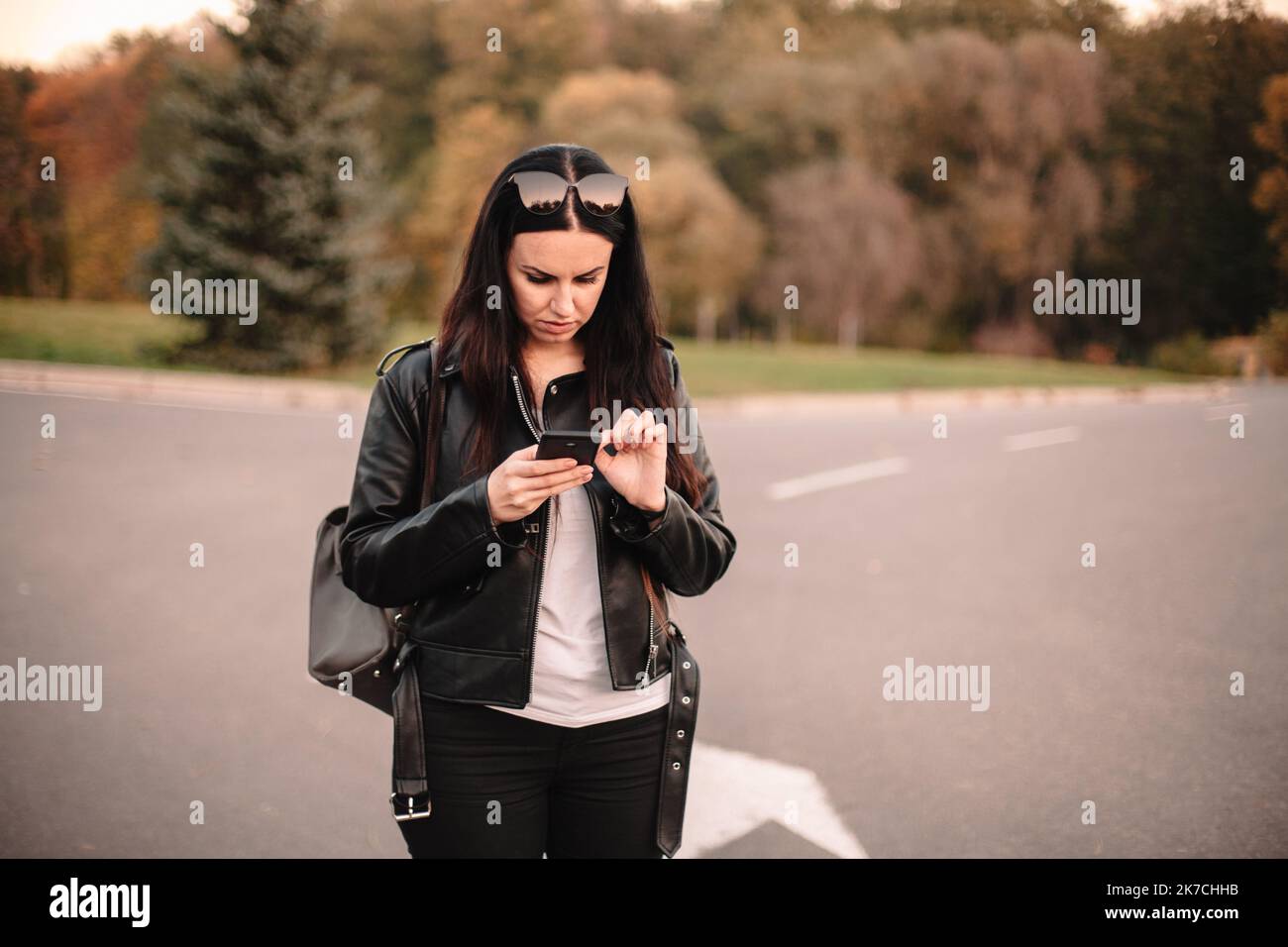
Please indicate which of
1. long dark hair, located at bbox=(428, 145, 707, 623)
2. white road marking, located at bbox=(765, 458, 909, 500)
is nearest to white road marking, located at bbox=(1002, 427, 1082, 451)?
white road marking, located at bbox=(765, 458, 909, 500)

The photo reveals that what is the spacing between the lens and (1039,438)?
42.4 feet

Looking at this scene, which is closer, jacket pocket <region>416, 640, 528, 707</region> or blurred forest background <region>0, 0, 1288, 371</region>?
jacket pocket <region>416, 640, 528, 707</region>

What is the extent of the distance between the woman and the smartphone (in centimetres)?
9

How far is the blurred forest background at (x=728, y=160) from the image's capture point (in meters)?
8.12

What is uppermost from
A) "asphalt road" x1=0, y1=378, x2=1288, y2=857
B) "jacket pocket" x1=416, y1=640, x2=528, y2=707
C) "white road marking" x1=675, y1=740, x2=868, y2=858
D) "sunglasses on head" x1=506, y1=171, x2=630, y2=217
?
"sunglasses on head" x1=506, y1=171, x2=630, y2=217

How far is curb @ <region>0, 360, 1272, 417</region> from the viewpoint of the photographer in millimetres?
14164

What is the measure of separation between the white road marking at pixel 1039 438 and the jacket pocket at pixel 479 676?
36.8ft

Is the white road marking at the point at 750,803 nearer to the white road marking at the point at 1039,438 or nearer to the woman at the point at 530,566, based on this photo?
the woman at the point at 530,566

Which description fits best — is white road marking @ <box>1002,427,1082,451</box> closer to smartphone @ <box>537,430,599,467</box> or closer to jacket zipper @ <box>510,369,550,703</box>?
jacket zipper @ <box>510,369,550,703</box>

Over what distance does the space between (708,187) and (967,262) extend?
1086 centimetres

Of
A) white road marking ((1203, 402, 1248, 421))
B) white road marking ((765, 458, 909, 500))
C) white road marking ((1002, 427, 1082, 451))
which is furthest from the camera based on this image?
white road marking ((1203, 402, 1248, 421))

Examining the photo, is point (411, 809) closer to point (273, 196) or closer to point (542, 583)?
point (542, 583)
